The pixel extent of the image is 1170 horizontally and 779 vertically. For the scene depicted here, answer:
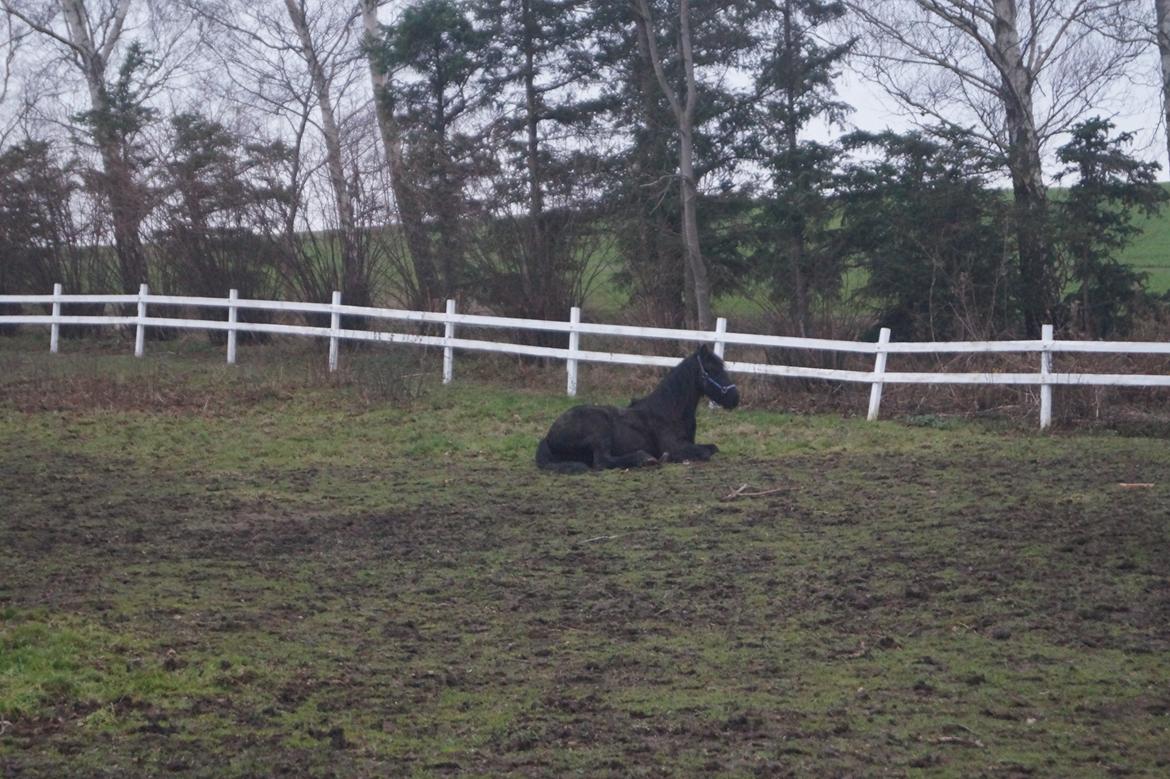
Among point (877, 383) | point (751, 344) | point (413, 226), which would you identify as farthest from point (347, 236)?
point (877, 383)

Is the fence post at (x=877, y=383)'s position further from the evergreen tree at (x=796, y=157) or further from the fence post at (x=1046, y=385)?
the evergreen tree at (x=796, y=157)

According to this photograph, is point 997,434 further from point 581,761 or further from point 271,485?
point 581,761

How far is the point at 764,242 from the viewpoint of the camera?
77.6 feet

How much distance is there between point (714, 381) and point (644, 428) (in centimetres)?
86

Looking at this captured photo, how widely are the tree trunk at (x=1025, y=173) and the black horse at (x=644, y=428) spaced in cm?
864

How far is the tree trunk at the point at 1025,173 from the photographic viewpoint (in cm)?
1930

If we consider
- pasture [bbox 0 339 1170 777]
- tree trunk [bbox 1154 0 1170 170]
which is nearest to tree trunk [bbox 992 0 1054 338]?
tree trunk [bbox 1154 0 1170 170]

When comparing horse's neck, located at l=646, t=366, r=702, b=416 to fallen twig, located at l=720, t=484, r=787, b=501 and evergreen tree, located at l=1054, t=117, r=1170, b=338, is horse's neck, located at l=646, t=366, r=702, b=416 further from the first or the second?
evergreen tree, located at l=1054, t=117, r=1170, b=338

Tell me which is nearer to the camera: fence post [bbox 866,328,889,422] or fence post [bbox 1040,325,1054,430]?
fence post [bbox 1040,325,1054,430]

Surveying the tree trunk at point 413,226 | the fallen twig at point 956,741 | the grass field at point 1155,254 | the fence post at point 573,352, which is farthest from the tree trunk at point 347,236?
the fallen twig at point 956,741

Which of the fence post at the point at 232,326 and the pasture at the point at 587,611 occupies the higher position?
the fence post at the point at 232,326

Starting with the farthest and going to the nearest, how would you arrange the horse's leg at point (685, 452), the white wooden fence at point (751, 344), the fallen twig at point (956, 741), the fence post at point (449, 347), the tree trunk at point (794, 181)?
the tree trunk at point (794, 181)
the fence post at point (449, 347)
the white wooden fence at point (751, 344)
the horse's leg at point (685, 452)
the fallen twig at point (956, 741)

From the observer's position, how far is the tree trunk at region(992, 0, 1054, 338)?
19.3 meters

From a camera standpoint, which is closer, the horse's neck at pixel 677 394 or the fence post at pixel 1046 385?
the horse's neck at pixel 677 394
